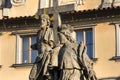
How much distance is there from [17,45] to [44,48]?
1774cm

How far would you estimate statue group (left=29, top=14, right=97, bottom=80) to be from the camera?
1261 centimetres

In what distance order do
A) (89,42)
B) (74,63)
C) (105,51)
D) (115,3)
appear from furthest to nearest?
(89,42)
(115,3)
(105,51)
(74,63)

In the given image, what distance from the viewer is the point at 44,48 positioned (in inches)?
518

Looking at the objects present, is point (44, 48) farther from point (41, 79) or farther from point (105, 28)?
point (105, 28)

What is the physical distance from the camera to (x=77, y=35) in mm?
29875

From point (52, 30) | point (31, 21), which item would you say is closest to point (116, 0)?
point (31, 21)

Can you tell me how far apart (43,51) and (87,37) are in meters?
16.6

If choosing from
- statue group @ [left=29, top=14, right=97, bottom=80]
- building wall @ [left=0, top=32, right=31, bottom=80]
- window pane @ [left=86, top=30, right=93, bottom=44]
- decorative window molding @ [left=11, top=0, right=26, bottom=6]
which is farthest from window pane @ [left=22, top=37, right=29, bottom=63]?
statue group @ [left=29, top=14, right=97, bottom=80]

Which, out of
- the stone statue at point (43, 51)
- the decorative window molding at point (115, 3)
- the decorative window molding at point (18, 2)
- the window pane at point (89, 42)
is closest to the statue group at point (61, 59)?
the stone statue at point (43, 51)

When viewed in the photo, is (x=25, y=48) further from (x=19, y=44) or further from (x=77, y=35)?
(x=77, y=35)

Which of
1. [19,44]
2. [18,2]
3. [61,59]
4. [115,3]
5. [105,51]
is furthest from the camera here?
[18,2]

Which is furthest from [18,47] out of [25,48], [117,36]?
[117,36]

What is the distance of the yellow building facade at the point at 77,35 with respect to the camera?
2878 cm

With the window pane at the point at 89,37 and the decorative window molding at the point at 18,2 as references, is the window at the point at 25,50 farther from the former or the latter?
the window pane at the point at 89,37
